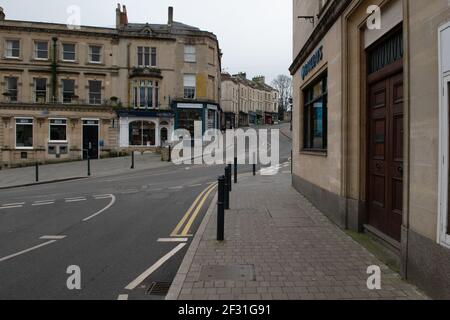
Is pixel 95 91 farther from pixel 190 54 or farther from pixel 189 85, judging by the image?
pixel 190 54

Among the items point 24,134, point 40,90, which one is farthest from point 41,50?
point 24,134

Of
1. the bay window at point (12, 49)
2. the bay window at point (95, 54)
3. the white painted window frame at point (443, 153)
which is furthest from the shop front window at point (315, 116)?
the bay window at point (12, 49)

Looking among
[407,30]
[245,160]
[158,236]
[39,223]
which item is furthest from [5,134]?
[407,30]

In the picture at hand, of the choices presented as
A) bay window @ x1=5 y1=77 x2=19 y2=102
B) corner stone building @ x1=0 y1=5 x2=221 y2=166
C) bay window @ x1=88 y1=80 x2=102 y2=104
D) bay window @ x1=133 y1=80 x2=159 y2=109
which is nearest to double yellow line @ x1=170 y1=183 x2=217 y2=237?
corner stone building @ x1=0 y1=5 x2=221 y2=166

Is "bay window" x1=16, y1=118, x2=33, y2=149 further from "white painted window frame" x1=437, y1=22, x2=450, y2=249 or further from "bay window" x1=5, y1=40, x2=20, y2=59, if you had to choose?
"white painted window frame" x1=437, y1=22, x2=450, y2=249

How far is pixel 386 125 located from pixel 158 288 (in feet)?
14.6

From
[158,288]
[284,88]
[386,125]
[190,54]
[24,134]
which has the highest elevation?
[284,88]

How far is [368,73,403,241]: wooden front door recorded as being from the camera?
5781mm

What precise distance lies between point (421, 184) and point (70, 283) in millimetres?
4682

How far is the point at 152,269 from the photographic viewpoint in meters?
5.69

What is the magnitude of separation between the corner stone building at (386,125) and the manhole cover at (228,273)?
2.03 meters

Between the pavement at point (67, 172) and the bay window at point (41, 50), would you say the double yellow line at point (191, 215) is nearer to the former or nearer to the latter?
the pavement at point (67, 172)

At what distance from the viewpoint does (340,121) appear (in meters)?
7.77

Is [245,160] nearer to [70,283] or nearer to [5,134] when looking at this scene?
[5,134]
